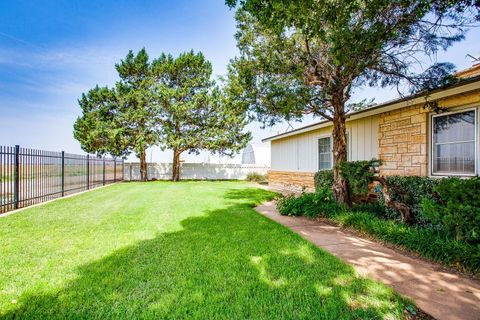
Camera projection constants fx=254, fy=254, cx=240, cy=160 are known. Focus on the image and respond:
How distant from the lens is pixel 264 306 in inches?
97.0

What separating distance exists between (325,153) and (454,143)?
5205 mm

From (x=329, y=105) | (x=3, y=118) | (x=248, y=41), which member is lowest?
(x=329, y=105)

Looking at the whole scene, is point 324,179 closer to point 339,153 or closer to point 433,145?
point 339,153

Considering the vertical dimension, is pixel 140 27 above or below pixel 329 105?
above

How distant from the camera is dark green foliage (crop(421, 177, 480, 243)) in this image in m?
3.43

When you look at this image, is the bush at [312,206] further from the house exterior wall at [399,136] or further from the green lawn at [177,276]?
the house exterior wall at [399,136]

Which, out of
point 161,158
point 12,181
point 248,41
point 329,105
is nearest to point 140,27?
point 248,41

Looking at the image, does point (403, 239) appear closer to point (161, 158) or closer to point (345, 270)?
point (345, 270)

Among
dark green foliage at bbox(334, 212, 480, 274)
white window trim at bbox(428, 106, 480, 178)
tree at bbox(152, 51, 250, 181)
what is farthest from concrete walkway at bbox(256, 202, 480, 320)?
tree at bbox(152, 51, 250, 181)

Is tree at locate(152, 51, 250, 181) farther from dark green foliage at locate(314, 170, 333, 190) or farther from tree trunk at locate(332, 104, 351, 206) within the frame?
tree trunk at locate(332, 104, 351, 206)

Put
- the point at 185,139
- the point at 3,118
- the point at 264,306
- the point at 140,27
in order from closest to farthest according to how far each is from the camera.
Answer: the point at 264,306 < the point at 140,27 < the point at 3,118 < the point at 185,139

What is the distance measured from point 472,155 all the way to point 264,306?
616 centimetres

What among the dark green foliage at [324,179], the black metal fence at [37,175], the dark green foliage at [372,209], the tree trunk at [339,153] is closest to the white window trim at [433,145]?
the dark green foliage at [372,209]

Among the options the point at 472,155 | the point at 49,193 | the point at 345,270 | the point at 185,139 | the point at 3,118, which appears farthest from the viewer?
the point at 185,139
